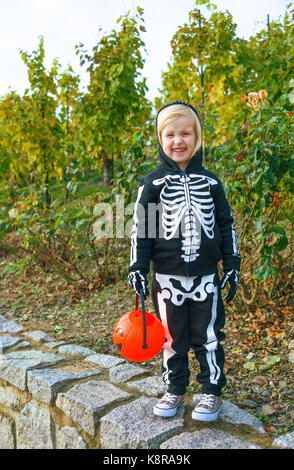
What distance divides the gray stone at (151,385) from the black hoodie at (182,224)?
0.74 meters

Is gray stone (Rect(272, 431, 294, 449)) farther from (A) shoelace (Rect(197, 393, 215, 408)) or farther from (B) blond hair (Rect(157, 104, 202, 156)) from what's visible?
(B) blond hair (Rect(157, 104, 202, 156))

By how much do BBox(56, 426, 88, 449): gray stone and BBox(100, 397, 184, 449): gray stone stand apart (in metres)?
0.21

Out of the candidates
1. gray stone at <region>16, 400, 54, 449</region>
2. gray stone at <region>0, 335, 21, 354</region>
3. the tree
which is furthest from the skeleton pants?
the tree

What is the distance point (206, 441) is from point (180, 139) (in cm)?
143

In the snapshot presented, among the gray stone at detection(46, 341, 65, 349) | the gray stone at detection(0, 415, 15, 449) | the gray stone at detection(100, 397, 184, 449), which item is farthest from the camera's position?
the gray stone at detection(46, 341, 65, 349)

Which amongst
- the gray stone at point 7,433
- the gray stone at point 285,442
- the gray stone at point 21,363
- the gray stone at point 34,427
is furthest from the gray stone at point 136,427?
the gray stone at point 7,433

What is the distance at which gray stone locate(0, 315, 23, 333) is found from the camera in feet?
12.6

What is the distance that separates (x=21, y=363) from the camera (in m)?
2.98

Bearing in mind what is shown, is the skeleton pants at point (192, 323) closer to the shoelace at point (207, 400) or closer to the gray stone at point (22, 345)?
the shoelace at point (207, 400)

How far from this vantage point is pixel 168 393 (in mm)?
2268

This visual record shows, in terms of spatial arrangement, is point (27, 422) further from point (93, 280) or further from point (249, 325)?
point (93, 280)

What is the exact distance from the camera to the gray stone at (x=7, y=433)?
10.2 feet

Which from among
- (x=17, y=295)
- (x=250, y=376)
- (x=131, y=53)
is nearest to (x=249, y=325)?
(x=250, y=376)

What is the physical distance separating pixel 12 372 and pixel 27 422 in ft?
1.12
